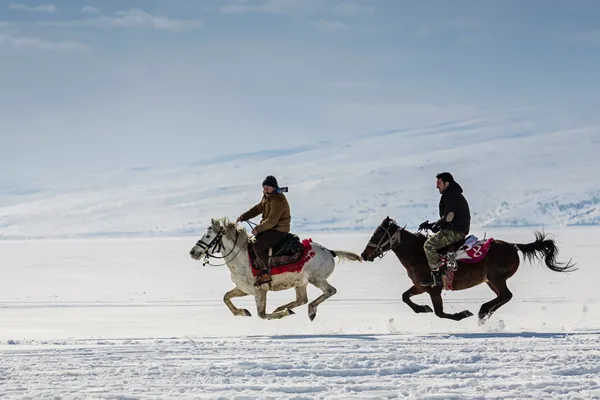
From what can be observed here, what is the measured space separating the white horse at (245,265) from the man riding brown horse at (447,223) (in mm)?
1706

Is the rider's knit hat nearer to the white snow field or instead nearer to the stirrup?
the stirrup

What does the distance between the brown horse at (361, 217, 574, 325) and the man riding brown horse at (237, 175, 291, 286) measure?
4.70 feet

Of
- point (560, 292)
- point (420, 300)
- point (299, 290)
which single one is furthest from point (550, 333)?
point (560, 292)

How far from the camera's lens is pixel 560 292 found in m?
20.5

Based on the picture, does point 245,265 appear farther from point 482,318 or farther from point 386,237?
point 482,318

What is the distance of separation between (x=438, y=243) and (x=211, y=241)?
11.3 ft

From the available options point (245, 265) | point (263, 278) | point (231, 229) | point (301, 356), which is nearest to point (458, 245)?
point (263, 278)

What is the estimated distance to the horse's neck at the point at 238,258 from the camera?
→ 12922 millimetres

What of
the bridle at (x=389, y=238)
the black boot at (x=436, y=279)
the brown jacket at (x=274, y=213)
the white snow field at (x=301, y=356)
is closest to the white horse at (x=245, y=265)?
the brown jacket at (x=274, y=213)

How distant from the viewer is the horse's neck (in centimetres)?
1292

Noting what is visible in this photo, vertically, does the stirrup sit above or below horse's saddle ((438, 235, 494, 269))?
below

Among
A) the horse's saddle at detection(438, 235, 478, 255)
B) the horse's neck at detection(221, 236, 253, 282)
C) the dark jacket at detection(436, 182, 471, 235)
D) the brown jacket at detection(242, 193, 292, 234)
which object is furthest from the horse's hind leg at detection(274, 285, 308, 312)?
the dark jacket at detection(436, 182, 471, 235)

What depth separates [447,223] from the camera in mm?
12719

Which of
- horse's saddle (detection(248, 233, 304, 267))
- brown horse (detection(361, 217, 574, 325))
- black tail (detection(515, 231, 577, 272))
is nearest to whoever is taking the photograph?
brown horse (detection(361, 217, 574, 325))
